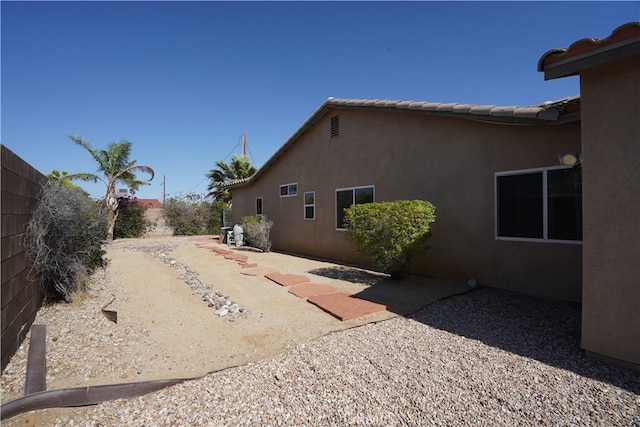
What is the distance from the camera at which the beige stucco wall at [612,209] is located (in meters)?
3.10

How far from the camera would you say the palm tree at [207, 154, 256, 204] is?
24594 mm

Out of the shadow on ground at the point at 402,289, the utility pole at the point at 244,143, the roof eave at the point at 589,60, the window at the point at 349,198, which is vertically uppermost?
the utility pole at the point at 244,143

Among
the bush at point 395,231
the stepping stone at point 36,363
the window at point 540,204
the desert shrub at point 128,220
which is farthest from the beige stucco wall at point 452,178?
the desert shrub at point 128,220

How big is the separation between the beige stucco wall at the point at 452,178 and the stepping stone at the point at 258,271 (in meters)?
2.62

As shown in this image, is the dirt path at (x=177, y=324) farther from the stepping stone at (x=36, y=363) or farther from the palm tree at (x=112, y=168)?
the palm tree at (x=112, y=168)

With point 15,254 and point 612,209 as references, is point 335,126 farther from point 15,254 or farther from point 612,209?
point 15,254

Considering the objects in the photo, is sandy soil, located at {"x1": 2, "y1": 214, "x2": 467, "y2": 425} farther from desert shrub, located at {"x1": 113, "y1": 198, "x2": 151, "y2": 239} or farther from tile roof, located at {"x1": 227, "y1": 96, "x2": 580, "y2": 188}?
desert shrub, located at {"x1": 113, "y1": 198, "x2": 151, "y2": 239}

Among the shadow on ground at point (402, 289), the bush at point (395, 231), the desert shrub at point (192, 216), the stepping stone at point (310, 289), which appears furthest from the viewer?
the desert shrub at point (192, 216)

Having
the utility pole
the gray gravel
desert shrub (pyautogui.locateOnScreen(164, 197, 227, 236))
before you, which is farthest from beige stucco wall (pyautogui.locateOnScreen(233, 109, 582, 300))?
the utility pole

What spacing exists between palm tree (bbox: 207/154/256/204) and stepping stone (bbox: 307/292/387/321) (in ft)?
66.9

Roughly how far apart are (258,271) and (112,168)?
15405 millimetres

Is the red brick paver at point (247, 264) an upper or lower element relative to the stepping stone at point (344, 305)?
upper

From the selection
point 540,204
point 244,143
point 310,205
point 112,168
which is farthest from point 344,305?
point 244,143

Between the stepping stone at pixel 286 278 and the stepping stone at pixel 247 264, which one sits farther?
→ the stepping stone at pixel 247 264
